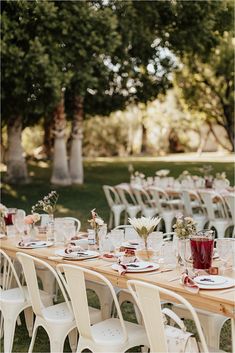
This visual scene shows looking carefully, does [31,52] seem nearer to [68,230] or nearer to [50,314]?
[68,230]

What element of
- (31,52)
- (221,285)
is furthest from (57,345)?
(31,52)

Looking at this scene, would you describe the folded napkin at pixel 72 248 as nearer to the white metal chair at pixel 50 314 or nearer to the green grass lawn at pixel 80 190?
the white metal chair at pixel 50 314

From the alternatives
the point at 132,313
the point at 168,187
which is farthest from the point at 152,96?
the point at 132,313

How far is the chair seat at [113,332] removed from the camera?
3.69m

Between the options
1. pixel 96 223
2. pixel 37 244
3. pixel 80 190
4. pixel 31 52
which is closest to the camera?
pixel 96 223

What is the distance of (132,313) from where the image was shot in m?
5.67

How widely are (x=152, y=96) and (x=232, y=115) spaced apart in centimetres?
789

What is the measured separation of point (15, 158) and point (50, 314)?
1385 centimetres

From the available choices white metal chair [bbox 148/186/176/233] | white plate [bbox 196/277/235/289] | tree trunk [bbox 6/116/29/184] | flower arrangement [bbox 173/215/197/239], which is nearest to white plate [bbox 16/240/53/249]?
flower arrangement [bbox 173/215/197/239]

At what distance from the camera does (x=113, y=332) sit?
3820 mm

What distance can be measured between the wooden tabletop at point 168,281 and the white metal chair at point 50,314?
12.8 inches

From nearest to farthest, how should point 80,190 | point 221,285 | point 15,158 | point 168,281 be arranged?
point 221,285, point 168,281, point 80,190, point 15,158

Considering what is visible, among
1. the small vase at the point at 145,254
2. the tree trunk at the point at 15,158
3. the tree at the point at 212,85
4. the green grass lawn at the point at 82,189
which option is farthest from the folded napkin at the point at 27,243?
the tree at the point at 212,85

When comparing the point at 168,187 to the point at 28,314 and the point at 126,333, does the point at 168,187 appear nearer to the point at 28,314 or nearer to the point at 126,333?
the point at 28,314
